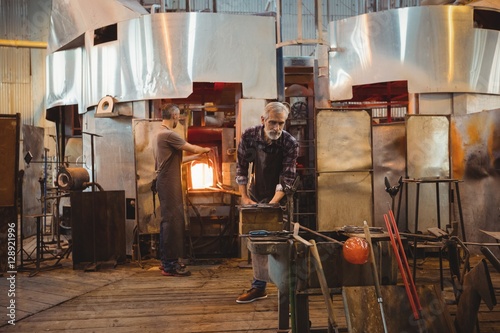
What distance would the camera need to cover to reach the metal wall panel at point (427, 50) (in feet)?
23.6

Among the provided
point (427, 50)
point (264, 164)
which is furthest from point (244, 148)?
point (427, 50)

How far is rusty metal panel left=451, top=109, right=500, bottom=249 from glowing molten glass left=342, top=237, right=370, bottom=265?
15.5ft

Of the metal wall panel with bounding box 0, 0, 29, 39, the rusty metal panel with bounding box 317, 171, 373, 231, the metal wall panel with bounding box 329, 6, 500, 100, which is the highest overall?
the metal wall panel with bounding box 0, 0, 29, 39

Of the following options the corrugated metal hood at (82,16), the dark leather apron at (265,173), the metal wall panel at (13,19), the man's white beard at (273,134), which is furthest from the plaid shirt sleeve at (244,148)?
the metal wall panel at (13,19)

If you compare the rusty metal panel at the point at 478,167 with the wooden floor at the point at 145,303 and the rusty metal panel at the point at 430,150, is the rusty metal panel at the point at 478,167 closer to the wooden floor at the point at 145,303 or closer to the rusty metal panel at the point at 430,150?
the rusty metal panel at the point at 430,150

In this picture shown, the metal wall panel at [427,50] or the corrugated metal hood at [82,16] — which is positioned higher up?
the corrugated metal hood at [82,16]

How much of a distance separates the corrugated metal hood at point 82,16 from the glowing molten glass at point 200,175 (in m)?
2.49

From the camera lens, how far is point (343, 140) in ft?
21.9

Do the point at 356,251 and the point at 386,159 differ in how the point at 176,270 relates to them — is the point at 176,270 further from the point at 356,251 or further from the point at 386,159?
the point at 356,251

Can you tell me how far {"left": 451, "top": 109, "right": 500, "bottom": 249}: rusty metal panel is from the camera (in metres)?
6.54

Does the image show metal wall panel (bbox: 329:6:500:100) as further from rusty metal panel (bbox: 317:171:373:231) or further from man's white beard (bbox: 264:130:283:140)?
man's white beard (bbox: 264:130:283:140)

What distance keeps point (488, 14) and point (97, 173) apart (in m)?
6.96

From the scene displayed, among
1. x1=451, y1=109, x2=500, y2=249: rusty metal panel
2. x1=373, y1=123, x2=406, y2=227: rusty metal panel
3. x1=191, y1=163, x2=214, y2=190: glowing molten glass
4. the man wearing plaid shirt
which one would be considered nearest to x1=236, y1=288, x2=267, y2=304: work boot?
the man wearing plaid shirt

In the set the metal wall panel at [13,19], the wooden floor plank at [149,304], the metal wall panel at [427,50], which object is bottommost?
the wooden floor plank at [149,304]
